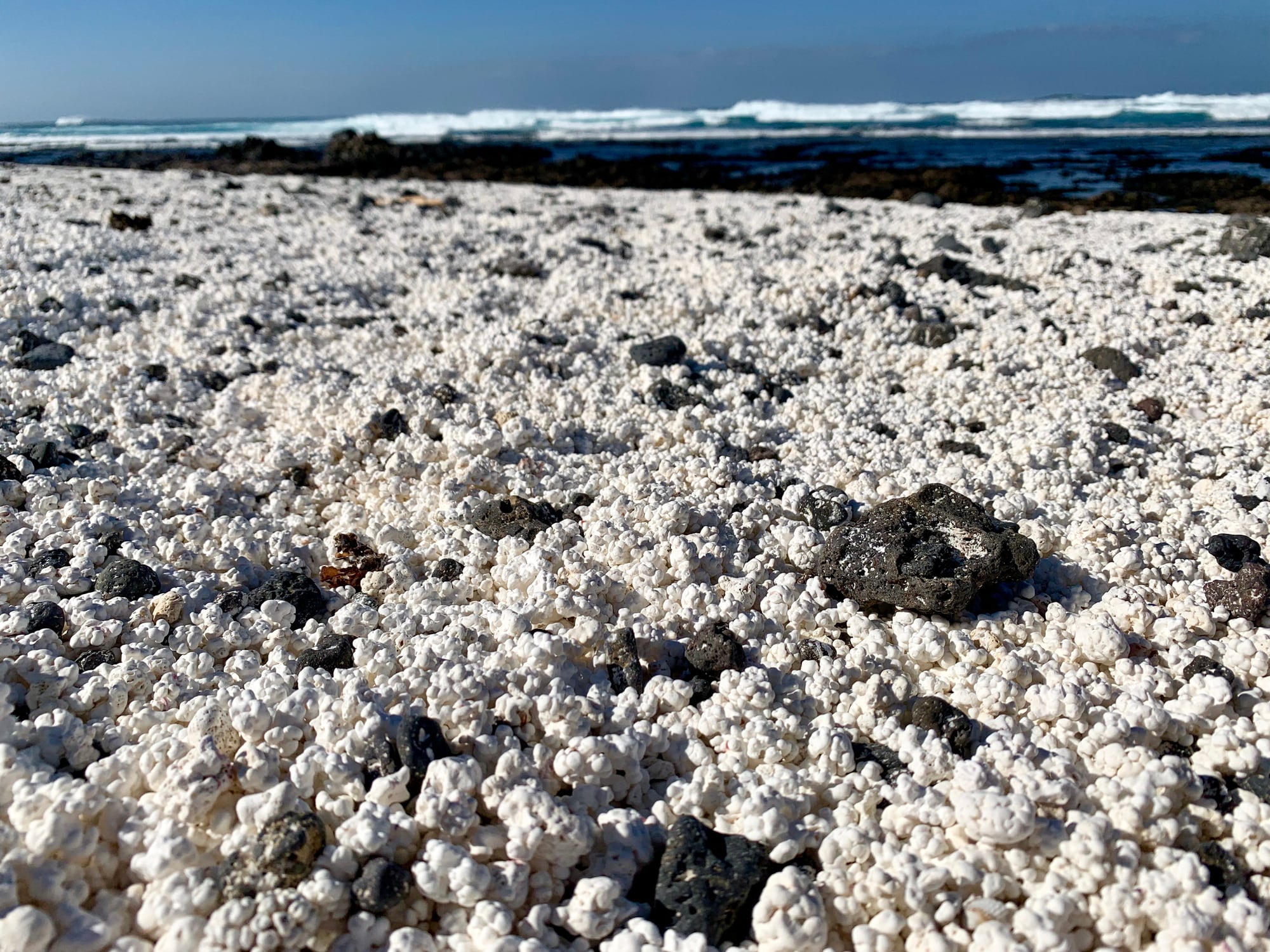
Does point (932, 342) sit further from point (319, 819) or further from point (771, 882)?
point (319, 819)

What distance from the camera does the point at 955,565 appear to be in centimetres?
321

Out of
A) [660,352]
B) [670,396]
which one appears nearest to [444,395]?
[670,396]

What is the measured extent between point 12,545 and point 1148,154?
1127 inches

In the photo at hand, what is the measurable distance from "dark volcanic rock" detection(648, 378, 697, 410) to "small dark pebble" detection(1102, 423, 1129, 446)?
2.16 m

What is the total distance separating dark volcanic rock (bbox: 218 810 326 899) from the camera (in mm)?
2037

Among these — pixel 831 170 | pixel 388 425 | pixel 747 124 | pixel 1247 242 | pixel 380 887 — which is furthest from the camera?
pixel 747 124

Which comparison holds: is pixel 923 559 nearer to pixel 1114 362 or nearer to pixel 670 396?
pixel 670 396

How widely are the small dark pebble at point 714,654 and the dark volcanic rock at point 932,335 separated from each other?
3697 mm

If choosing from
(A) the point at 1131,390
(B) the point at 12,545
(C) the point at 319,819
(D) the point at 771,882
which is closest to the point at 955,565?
(D) the point at 771,882

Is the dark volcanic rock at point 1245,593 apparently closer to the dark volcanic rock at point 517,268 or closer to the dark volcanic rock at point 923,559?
the dark volcanic rock at point 923,559

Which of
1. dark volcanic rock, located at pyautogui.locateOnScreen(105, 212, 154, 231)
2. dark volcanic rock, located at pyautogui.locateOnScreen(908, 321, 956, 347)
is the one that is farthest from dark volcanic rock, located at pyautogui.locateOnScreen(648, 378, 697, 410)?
dark volcanic rock, located at pyautogui.locateOnScreen(105, 212, 154, 231)

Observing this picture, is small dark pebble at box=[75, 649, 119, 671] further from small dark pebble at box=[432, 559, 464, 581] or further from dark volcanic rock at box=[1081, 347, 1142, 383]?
dark volcanic rock at box=[1081, 347, 1142, 383]

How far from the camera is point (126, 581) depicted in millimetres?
3186

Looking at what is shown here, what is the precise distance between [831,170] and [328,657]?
1962 cm
